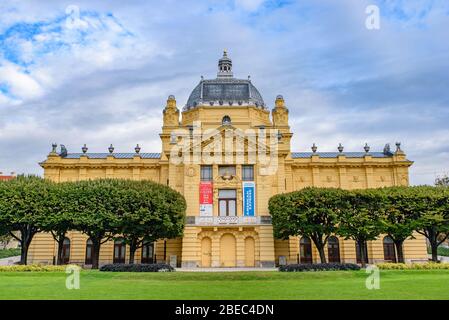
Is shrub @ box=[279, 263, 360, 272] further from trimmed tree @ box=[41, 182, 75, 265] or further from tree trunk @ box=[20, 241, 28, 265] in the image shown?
tree trunk @ box=[20, 241, 28, 265]

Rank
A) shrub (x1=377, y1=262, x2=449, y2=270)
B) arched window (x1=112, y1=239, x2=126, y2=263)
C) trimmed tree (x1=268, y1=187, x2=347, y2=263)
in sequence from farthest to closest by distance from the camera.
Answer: arched window (x1=112, y1=239, x2=126, y2=263) < trimmed tree (x1=268, y1=187, x2=347, y2=263) < shrub (x1=377, y1=262, x2=449, y2=270)

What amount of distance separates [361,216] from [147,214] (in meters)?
24.3

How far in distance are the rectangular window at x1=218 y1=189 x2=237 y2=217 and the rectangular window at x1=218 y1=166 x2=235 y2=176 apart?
7.68 feet

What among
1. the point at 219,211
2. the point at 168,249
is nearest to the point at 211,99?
the point at 219,211

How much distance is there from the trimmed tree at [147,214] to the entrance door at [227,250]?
7.38 meters

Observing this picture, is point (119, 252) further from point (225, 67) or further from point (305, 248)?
point (225, 67)

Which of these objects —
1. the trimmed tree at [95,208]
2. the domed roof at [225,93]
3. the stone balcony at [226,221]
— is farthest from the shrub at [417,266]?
the domed roof at [225,93]

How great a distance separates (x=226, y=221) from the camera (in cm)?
5366

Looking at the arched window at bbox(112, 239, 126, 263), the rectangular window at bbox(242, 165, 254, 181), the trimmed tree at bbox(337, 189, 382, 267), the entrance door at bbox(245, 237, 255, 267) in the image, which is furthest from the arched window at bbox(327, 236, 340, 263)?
the arched window at bbox(112, 239, 126, 263)

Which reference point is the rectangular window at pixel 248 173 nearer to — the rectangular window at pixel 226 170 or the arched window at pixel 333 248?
the rectangular window at pixel 226 170

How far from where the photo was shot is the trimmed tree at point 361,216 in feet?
155

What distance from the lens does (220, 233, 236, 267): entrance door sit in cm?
5400

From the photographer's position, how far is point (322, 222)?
49.1 metres

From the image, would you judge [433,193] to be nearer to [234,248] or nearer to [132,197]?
[234,248]
